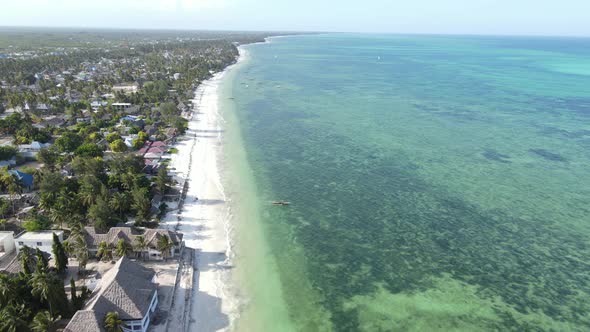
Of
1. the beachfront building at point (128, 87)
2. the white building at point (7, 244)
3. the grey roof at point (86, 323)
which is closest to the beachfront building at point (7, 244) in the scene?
the white building at point (7, 244)

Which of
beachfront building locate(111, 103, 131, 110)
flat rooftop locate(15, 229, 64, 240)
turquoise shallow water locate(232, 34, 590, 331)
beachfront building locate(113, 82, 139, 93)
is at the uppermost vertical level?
beachfront building locate(113, 82, 139, 93)

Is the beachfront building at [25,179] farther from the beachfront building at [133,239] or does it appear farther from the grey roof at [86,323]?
the grey roof at [86,323]

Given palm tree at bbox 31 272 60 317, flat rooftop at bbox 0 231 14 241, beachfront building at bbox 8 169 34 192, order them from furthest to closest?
beachfront building at bbox 8 169 34 192, flat rooftop at bbox 0 231 14 241, palm tree at bbox 31 272 60 317

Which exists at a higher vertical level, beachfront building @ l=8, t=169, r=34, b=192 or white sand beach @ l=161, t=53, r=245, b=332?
beachfront building @ l=8, t=169, r=34, b=192

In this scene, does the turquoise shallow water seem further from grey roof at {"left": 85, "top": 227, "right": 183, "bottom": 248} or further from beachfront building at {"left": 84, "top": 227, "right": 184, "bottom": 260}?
grey roof at {"left": 85, "top": 227, "right": 183, "bottom": 248}

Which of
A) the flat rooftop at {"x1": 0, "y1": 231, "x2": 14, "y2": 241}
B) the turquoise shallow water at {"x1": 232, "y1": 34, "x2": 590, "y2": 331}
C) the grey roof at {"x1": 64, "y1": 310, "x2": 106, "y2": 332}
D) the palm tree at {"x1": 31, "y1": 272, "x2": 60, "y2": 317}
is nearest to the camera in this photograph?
the grey roof at {"x1": 64, "y1": 310, "x2": 106, "y2": 332}

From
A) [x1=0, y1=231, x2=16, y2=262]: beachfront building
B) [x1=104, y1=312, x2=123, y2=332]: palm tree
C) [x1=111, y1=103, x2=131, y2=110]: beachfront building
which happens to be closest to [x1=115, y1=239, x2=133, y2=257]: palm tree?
[x1=104, y1=312, x2=123, y2=332]: palm tree

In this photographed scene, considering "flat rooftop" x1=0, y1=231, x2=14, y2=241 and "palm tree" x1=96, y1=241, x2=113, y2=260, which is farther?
"flat rooftop" x1=0, y1=231, x2=14, y2=241
